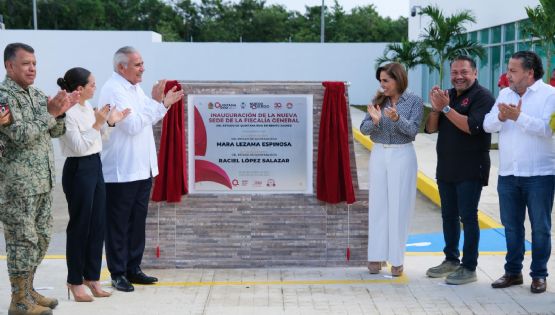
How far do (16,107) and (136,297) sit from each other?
5.68 feet

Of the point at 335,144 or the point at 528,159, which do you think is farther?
the point at 335,144

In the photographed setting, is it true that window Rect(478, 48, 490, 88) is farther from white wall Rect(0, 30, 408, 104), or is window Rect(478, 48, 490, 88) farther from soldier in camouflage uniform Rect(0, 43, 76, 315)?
soldier in camouflage uniform Rect(0, 43, 76, 315)

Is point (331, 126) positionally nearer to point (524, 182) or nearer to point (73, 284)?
point (524, 182)

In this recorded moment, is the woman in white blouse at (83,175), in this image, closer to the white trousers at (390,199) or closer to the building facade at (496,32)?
the white trousers at (390,199)

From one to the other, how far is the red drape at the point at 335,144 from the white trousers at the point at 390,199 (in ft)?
0.81

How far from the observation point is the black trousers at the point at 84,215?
19.7ft

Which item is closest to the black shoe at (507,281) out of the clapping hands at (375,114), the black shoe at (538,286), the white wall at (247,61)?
the black shoe at (538,286)

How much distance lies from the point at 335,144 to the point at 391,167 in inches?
21.3

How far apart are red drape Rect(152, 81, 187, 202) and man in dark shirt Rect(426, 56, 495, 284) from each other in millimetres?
2047

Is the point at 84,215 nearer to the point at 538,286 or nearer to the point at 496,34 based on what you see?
the point at 538,286

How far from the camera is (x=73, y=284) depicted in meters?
6.22

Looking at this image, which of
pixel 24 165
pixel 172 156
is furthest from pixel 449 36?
pixel 24 165

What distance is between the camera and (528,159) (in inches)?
248

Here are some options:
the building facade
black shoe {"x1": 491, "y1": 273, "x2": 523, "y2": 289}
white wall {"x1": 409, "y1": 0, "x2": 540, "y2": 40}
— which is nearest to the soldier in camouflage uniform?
black shoe {"x1": 491, "y1": 273, "x2": 523, "y2": 289}
